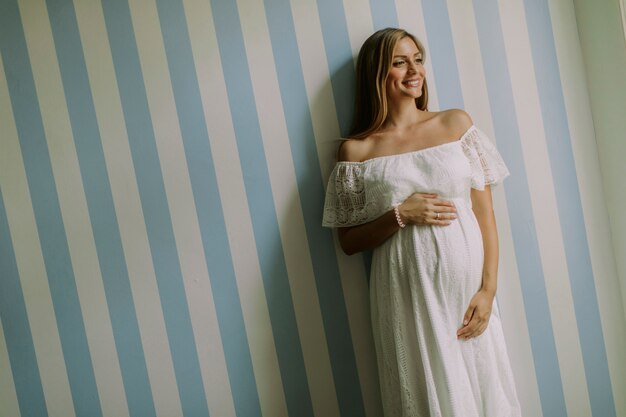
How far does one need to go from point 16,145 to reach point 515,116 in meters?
1.73

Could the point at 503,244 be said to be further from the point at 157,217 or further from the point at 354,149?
the point at 157,217

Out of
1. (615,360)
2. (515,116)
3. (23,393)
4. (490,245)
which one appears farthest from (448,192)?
(23,393)

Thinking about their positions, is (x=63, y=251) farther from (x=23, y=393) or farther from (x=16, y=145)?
A: (x=23, y=393)

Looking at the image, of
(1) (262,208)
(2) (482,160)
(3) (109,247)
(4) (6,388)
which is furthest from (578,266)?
(4) (6,388)

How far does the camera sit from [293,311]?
1.84 meters

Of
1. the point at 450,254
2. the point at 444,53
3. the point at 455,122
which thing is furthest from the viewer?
the point at 444,53

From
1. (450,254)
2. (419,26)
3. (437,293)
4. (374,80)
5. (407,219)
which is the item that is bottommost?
(437,293)

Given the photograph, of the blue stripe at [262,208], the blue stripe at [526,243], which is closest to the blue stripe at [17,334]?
the blue stripe at [262,208]

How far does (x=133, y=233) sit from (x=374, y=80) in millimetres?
977

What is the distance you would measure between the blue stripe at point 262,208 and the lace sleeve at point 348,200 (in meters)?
0.22

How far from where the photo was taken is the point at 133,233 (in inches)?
72.3

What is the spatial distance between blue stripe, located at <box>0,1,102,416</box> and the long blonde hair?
1072mm

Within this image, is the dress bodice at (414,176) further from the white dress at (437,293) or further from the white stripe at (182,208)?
the white stripe at (182,208)

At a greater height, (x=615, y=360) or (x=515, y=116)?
(x=515, y=116)
